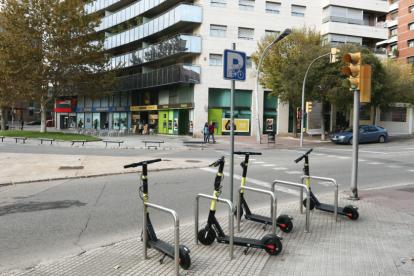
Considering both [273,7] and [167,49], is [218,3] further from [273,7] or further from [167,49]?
[167,49]

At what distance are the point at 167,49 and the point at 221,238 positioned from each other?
31.9 m

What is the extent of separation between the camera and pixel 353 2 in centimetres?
3800

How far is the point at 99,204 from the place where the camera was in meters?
7.10

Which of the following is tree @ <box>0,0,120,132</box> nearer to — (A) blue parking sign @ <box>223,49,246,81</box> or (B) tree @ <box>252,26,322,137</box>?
(B) tree @ <box>252,26,322,137</box>

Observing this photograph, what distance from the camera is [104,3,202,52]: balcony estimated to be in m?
32.3

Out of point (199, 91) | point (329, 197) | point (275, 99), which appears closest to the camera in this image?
point (329, 197)

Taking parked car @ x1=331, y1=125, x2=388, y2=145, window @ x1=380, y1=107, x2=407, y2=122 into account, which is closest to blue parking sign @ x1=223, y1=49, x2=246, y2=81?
parked car @ x1=331, y1=125, x2=388, y2=145

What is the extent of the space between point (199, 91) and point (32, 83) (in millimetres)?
15150

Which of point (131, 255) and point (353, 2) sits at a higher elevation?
point (353, 2)

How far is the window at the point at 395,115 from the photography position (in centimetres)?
3997

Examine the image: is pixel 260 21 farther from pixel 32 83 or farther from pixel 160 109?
pixel 32 83

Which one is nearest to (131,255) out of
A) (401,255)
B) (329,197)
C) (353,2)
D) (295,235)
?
(295,235)

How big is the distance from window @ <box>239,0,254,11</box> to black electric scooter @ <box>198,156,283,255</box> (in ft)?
108

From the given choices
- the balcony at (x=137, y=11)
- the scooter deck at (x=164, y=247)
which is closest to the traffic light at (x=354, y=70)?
the scooter deck at (x=164, y=247)
